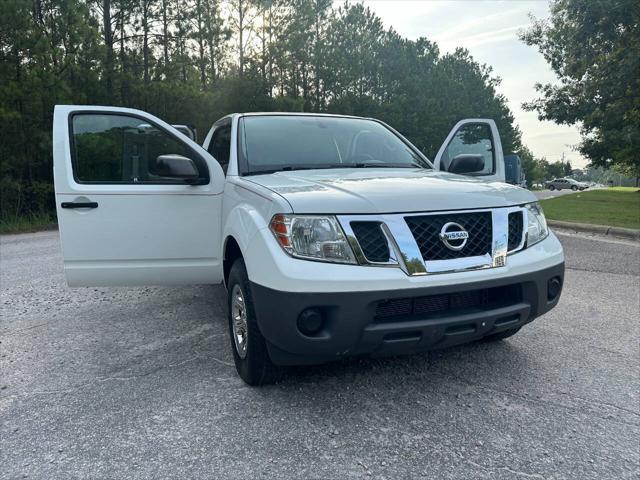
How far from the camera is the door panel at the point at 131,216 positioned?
341 cm

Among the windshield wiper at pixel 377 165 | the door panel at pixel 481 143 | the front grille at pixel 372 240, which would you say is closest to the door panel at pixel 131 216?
the windshield wiper at pixel 377 165

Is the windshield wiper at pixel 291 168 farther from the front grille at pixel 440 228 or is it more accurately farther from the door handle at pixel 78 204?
the front grille at pixel 440 228

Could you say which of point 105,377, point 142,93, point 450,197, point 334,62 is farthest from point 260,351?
point 334,62

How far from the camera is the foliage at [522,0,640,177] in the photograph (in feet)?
40.8

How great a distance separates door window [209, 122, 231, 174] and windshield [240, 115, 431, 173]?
0.25 metres

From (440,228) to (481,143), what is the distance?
2945 mm

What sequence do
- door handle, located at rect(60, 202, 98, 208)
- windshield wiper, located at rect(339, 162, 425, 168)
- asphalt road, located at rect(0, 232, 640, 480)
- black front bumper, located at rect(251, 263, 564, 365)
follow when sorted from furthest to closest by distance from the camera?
windshield wiper, located at rect(339, 162, 425, 168) < door handle, located at rect(60, 202, 98, 208) < black front bumper, located at rect(251, 263, 564, 365) < asphalt road, located at rect(0, 232, 640, 480)

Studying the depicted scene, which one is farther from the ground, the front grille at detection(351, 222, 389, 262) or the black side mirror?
the black side mirror

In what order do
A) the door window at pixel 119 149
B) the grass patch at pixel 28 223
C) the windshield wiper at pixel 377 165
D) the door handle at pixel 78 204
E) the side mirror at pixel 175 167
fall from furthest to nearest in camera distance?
the grass patch at pixel 28 223
the windshield wiper at pixel 377 165
the door window at pixel 119 149
the door handle at pixel 78 204
the side mirror at pixel 175 167

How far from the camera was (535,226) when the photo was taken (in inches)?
→ 113

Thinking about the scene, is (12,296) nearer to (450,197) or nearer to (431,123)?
(450,197)

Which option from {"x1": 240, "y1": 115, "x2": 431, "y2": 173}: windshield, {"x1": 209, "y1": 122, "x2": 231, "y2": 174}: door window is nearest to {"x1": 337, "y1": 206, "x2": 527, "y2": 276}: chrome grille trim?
{"x1": 240, "y1": 115, "x2": 431, "y2": 173}: windshield

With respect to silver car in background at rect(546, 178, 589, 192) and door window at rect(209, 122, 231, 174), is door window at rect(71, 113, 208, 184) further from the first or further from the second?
silver car in background at rect(546, 178, 589, 192)

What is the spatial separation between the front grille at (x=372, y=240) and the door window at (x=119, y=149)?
1558 mm
